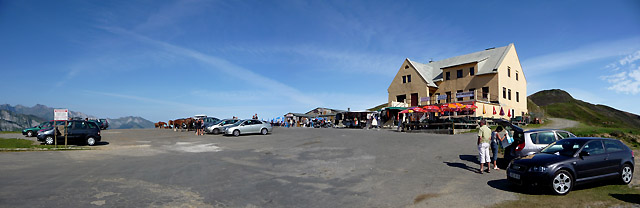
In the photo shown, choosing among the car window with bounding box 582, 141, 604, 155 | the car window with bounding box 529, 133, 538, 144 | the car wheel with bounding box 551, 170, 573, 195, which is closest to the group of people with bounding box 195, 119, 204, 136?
the car window with bounding box 529, 133, 538, 144

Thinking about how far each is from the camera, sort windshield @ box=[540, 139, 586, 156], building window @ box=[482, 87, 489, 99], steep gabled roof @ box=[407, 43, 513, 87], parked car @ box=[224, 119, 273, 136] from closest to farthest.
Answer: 1. windshield @ box=[540, 139, 586, 156]
2. parked car @ box=[224, 119, 273, 136]
3. building window @ box=[482, 87, 489, 99]
4. steep gabled roof @ box=[407, 43, 513, 87]

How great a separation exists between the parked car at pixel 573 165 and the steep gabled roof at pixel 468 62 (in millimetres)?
33884

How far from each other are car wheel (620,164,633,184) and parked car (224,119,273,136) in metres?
23.1

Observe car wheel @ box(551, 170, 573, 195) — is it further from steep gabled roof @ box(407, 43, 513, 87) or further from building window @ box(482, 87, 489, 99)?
building window @ box(482, 87, 489, 99)

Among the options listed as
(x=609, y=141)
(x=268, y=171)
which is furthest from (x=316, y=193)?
(x=609, y=141)

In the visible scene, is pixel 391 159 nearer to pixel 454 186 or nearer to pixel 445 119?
pixel 454 186

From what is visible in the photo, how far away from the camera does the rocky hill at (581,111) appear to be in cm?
7050

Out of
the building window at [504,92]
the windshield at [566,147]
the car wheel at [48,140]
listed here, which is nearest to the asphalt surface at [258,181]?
the windshield at [566,147]

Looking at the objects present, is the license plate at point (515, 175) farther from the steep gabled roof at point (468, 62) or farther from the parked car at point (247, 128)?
the steep gabled roof at point (468, 62)

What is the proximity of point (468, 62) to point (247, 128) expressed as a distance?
29.8 m

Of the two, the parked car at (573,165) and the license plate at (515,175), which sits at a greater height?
the parked car at (573,165)

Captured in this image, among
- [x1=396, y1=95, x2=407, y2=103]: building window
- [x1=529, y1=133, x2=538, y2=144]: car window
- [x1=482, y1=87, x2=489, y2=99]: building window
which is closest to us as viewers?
[x1=529, y1=133, x2=538, y2=144]: car window

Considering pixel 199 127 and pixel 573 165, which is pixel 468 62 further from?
pixel 573 165

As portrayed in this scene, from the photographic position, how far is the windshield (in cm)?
812
